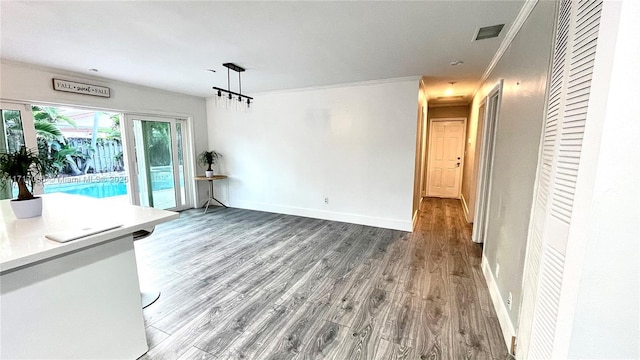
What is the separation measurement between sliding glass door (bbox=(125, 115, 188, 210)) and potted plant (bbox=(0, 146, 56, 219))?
9.90 ft

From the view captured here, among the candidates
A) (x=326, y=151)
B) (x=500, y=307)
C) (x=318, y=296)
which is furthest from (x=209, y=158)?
(x=500, y=307)

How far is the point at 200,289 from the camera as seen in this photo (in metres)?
2.40

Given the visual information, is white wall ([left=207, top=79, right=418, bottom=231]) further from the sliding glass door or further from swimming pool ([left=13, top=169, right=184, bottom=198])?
swimming pool ([left=13, top=169, right=184, bottom=198])

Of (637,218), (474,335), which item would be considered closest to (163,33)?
(637,218)

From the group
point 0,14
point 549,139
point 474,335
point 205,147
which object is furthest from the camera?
point 205,147

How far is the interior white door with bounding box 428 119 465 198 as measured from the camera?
622 centimetres

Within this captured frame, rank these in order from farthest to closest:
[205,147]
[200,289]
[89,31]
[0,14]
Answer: [205,147] → [200,289] → [89,31] → [0,14]

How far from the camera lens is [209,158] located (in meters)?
5.42

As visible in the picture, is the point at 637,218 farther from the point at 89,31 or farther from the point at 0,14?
the point at 0,14

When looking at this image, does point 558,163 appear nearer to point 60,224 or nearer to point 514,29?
point 514,29

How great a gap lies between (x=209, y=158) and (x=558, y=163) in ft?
18.3

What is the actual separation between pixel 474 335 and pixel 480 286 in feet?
2.54

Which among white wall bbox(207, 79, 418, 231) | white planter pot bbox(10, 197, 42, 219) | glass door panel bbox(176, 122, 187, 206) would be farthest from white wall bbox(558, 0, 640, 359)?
glass door panel bbox(176, 122, 187, 206)

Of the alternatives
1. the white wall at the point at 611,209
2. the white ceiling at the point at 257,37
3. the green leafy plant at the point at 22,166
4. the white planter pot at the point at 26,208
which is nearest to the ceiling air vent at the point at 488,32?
the white ceiling at the point at 257,37
